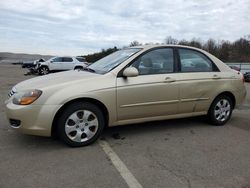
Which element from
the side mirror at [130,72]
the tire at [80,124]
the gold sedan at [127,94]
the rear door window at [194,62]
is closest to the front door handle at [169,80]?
the gold sedan at [127,94]

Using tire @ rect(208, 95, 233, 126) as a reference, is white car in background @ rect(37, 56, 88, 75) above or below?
above

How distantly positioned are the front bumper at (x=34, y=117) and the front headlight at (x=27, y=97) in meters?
0.06

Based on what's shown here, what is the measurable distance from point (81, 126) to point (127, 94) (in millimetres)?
879

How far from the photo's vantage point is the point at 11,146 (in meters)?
4.14

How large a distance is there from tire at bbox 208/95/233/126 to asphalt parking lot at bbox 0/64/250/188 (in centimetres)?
33

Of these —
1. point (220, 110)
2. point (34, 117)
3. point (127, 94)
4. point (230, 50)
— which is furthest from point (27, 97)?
point (230, 50)

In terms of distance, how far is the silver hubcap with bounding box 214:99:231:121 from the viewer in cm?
547

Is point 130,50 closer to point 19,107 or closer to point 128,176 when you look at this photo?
point 19,107

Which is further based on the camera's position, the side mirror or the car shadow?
the car shadow

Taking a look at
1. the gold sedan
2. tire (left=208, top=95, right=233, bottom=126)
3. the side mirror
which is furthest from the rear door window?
the side mirror

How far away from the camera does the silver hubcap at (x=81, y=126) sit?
407 centimetres

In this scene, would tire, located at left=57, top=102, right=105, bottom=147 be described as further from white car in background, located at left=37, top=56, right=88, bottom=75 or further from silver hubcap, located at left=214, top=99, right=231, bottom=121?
white car in background, located at left=37, top=56, right=88, bottom=75

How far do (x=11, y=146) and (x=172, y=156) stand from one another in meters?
2.40

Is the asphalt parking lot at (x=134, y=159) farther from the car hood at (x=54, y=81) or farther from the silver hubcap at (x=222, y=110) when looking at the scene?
the car hood at (x=54, y=81)
